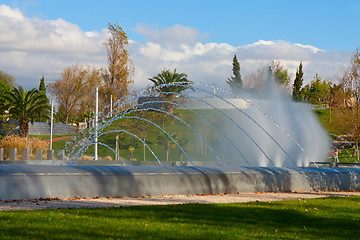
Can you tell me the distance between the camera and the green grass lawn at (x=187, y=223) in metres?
8.45

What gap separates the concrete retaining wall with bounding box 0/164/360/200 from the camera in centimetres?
1307

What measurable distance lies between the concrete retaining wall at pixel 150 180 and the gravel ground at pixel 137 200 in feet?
1.03

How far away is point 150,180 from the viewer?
14.8m

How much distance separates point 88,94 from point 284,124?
61344mm

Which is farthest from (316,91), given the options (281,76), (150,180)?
(150,180)

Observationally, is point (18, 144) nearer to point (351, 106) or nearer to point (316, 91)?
point (351, 106)

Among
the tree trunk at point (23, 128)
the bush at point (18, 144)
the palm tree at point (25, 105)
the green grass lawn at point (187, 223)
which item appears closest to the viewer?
the green grass lawn at point (187, 223)

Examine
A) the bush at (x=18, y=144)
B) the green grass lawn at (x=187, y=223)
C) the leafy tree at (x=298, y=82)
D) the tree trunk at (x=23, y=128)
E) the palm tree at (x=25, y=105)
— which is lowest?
the bush at (x=18, y=144)

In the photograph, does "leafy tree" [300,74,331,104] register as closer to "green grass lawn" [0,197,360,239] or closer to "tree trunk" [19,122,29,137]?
"tree trunk" [19,122,29,137]

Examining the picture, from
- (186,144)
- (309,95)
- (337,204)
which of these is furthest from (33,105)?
(309,95)

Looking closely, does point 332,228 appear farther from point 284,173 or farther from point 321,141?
point 321,141

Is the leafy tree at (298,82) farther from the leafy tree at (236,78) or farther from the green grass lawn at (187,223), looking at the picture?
the green grass lawn at (187,223)

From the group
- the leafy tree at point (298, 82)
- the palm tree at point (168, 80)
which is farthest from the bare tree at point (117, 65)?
the leafy tree at point (298, 82)

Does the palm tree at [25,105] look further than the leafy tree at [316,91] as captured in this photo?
No
